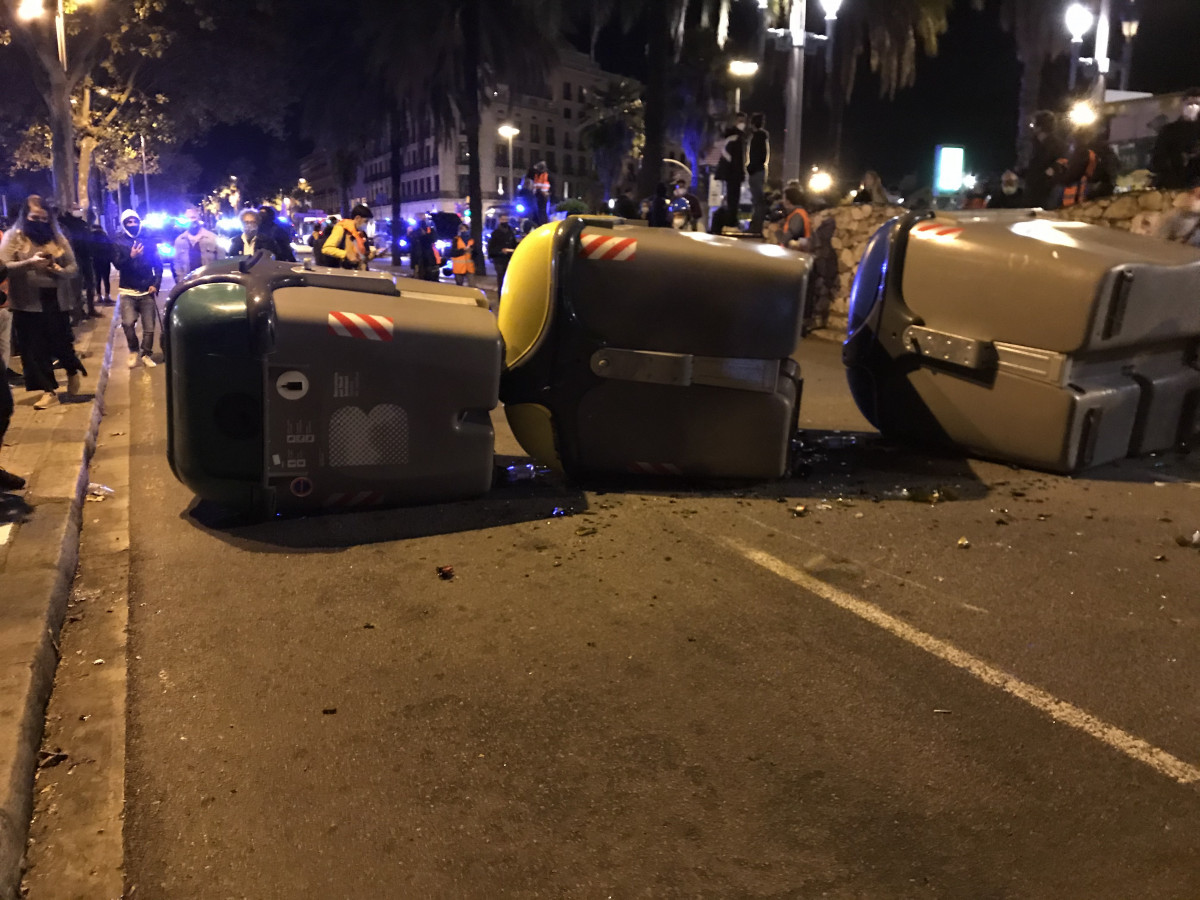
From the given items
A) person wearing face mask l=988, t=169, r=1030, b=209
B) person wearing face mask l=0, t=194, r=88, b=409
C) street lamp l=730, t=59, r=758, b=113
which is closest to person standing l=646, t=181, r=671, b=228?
person wearing face mask l=988, t=169, r=1030, b=209

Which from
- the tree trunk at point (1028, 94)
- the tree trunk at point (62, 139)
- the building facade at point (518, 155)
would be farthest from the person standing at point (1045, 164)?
the building facade at point (518, 155)

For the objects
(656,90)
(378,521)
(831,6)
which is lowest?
(378,521)

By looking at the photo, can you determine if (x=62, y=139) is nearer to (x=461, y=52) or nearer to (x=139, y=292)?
(x=461, y=52)

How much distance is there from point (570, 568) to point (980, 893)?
2.61 m

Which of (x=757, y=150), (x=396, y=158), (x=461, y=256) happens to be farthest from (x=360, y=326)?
(x=396, y=158)

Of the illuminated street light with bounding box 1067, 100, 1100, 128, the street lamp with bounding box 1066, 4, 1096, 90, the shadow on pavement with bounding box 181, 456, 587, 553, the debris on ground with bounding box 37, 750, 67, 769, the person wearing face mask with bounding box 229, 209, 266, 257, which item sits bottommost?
the shadow on pavement with bounding box 181, 456, 587, 553

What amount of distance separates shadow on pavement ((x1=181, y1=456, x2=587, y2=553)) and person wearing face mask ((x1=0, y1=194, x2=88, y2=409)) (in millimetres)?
3905

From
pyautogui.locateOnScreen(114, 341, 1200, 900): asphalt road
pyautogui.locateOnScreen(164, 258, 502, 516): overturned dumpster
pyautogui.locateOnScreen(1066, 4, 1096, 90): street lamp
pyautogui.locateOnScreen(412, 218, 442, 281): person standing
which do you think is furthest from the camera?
pyautogui.locateOnScreen(1066, 4, 1096, 90): street lamp

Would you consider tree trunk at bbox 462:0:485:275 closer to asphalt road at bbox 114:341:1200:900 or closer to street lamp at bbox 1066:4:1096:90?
asphalt road at bbox 114:341:1200:900

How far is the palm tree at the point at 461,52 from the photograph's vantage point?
22.5 m

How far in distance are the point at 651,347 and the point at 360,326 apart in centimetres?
179

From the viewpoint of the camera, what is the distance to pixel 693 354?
19.1 feet

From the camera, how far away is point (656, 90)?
59.2ft

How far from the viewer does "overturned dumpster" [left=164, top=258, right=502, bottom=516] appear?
490 centimetres
